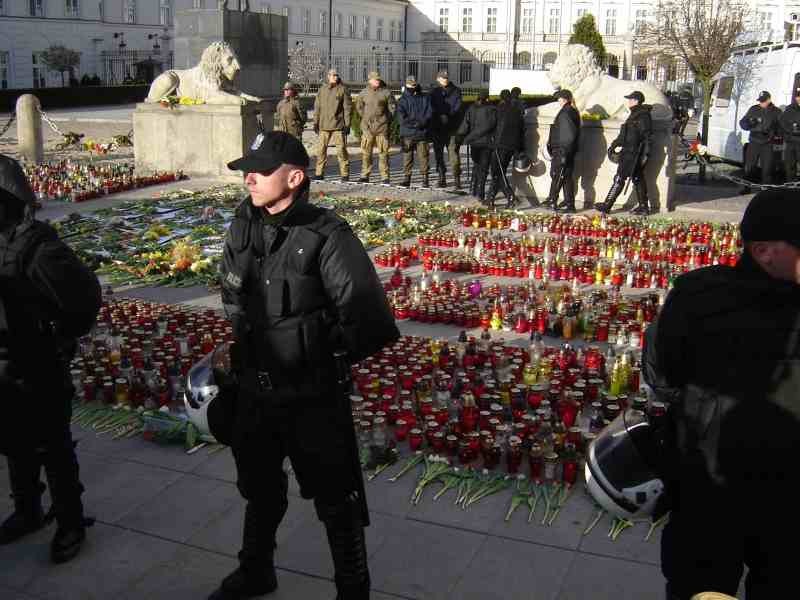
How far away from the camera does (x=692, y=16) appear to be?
2920cm

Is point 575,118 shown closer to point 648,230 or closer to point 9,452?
point 648,230

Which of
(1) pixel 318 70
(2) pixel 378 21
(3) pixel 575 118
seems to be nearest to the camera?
(3) pixel 575 118

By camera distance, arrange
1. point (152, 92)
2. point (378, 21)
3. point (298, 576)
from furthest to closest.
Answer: point (378, 21) < point (152, 92) < point (298, 576)

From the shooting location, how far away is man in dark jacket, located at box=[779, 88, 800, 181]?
49.0 feet

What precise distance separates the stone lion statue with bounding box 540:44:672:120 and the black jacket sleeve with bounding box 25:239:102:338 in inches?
472

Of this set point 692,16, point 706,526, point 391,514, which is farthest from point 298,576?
point 692,16

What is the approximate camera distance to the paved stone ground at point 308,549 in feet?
13.3

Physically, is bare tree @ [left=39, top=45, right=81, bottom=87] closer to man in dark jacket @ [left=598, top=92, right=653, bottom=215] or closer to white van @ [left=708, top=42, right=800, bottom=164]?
white van @ [left=708, top=42, right=800, bottom=164]

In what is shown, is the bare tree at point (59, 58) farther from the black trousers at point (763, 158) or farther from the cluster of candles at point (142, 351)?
the cluster of candles at point (142, 351)

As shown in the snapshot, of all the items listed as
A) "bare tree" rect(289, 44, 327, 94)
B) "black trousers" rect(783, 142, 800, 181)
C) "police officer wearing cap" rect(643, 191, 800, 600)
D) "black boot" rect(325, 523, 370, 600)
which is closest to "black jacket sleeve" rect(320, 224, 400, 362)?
"black boot" rect(325, 523, 370, 600)

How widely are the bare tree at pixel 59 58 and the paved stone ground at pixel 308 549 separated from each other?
4778cm

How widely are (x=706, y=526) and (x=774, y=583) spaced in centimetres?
25

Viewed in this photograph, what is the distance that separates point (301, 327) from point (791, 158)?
14.0m

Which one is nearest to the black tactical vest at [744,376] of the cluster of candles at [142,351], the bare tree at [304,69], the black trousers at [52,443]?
the black trousers at [52,443]
